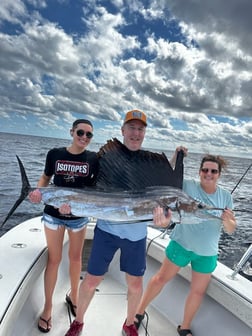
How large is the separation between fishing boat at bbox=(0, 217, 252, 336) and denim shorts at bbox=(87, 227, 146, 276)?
0.43 meters

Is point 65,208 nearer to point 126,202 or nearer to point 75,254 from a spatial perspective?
point 126,202

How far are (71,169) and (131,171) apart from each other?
0.41 metres

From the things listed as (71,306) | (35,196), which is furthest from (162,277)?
(35,196)

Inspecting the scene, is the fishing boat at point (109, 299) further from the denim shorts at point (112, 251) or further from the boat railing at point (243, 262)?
the denim shorts at point (112, 251)

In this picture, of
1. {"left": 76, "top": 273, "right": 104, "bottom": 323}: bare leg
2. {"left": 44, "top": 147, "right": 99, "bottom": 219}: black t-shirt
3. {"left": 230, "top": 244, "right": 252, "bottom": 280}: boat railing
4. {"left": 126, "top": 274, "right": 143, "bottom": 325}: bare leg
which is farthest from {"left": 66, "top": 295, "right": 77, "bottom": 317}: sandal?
{"left": 230, "top": 244, "right": 252, "bottom": 280}: boat railing

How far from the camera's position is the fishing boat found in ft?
5.63

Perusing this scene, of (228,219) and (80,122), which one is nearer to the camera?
(228,219)

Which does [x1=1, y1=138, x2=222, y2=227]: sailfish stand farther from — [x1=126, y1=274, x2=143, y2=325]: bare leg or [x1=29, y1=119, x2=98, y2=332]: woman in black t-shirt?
[x1=126, y1=274, x2=143, y2=325]: bare leg

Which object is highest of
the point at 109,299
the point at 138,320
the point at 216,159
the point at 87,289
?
the point at 216,159

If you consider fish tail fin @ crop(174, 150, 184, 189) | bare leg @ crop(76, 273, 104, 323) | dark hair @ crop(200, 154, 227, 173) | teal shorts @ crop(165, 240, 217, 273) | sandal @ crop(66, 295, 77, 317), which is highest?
dark hair @ crop(200, 154, 227, 173)

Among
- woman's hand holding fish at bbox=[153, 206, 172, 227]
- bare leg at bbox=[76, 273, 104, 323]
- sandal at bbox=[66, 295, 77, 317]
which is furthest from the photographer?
sandal at bbox=[66, 295, 77, 317]

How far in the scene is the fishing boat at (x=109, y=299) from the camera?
171 cm

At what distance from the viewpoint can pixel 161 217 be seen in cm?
162

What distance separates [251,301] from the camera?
174 cm
